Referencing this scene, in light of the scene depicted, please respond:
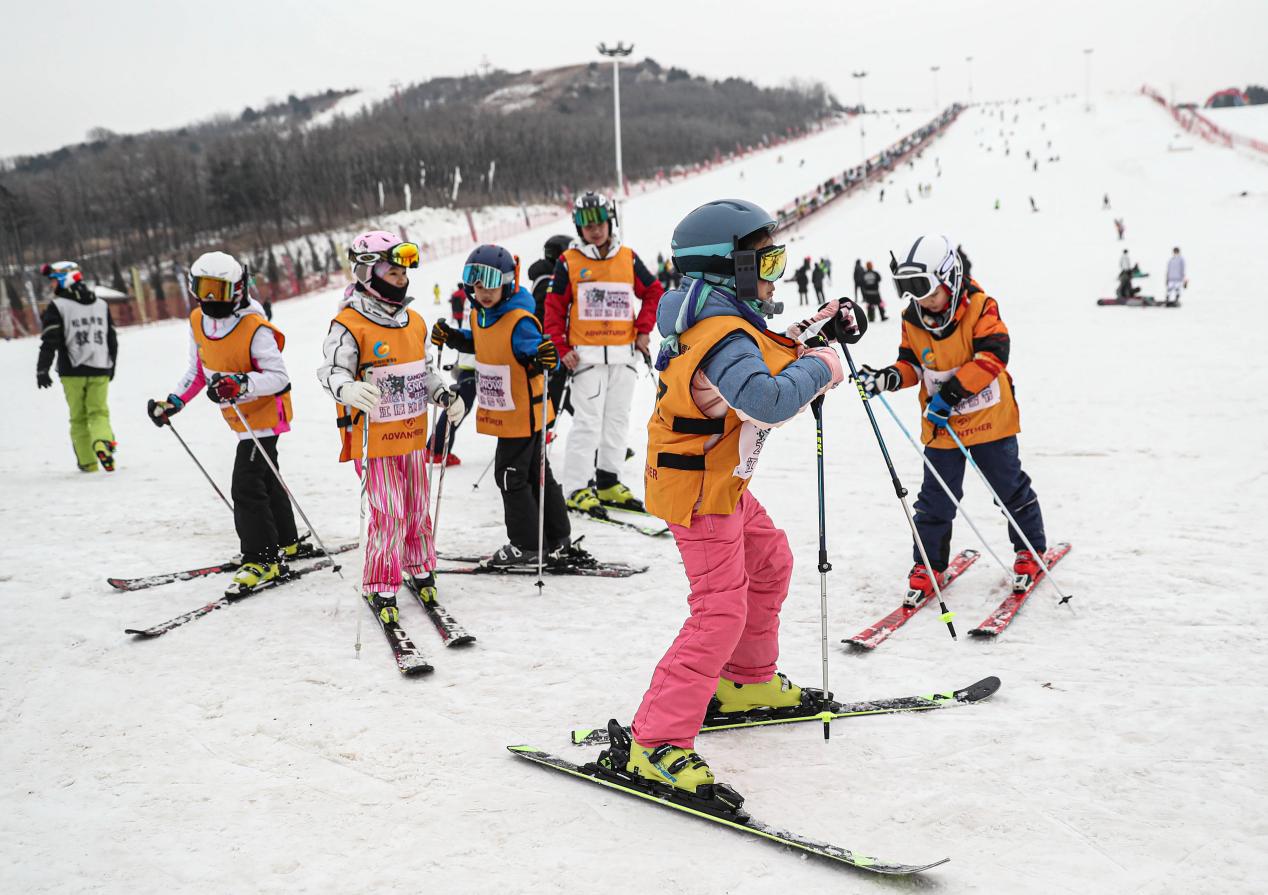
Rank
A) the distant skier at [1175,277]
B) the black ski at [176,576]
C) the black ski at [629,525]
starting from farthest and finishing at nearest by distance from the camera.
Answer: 1. the distant skier at [1175,277]
2. the black ski at [629,525]
3. the black ski at [176,576]

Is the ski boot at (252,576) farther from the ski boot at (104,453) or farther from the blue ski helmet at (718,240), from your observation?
the ski boot at (104,453)

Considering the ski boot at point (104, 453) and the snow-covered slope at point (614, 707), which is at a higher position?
the ski boot at point (104, 453)

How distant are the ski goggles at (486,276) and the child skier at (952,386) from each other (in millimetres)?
2242

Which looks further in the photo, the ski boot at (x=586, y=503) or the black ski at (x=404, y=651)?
the ski boot at (x=586, y=503)

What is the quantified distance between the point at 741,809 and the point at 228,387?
3.65 m

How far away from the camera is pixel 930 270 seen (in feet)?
14.8

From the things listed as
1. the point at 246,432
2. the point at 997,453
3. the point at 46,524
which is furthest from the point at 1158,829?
the point at 46,524

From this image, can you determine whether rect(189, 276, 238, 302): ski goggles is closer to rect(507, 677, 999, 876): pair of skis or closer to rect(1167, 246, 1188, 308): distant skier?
rect(507, 677, 999, 876): pair of skis

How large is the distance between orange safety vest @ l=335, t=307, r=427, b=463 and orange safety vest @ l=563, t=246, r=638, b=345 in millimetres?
1999

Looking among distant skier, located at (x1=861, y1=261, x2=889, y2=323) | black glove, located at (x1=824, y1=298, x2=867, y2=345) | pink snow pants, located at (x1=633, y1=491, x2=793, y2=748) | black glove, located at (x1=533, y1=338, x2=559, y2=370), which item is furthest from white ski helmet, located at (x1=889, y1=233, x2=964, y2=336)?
distant skier, located at (x1=861, y1=261, x2=889, y2=323)

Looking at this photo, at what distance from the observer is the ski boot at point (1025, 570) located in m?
4.89

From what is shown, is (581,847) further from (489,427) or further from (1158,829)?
(489,427)

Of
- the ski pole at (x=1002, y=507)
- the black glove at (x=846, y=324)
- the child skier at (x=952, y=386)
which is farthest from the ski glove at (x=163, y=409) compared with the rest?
the ski pole at (x=1002, y=507)

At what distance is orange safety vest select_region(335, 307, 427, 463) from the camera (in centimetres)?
469
